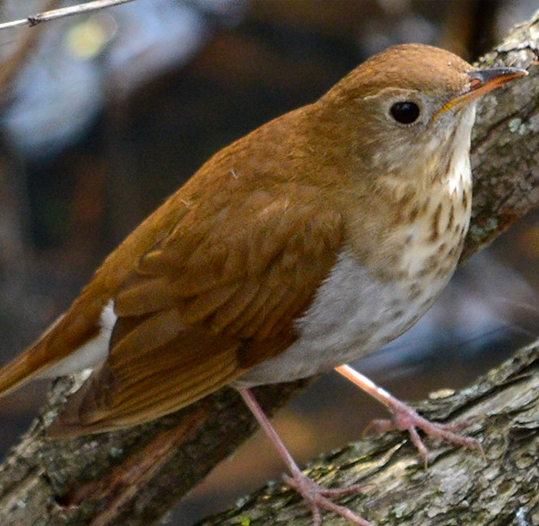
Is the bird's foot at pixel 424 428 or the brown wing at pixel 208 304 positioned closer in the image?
the bird's foot at pixel 424 428

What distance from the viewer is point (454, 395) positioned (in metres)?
3.44

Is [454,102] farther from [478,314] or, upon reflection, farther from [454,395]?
[478,314]

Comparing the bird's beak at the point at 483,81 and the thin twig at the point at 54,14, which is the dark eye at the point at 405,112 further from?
the thin twig at the point at 54,14

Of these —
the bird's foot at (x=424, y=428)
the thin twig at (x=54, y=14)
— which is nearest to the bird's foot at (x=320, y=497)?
the bird's foot at (x=424, y=428)

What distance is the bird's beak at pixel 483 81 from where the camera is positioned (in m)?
3.11

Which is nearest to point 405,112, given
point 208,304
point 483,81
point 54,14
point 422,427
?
point 483,81

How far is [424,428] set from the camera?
3270 millimetres

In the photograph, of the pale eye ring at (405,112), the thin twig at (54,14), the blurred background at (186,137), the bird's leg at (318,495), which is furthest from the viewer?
the blurred background at (186,137)

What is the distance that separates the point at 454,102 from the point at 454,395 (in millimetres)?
1028

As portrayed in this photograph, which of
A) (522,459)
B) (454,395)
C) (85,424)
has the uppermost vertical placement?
(85,424)

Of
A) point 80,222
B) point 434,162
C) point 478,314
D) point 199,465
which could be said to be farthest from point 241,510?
point 80,222

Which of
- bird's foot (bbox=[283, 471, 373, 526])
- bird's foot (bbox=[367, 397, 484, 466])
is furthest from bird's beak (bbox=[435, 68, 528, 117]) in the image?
bird's foot (bbox=[283, 471, 373, 526])

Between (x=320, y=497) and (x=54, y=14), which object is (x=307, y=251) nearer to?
(x=320, y=497)

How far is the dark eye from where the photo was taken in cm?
319
